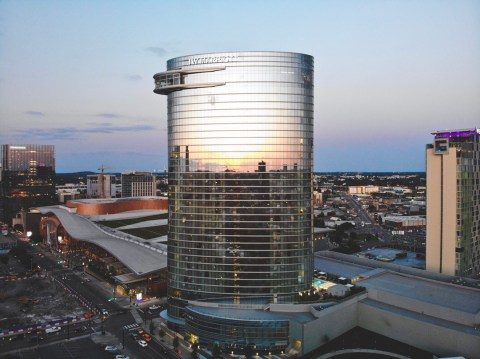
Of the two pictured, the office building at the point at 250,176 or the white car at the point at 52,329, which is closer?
the office building at the point at 250,176

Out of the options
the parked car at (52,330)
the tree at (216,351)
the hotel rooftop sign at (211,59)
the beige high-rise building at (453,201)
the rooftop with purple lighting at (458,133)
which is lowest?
the parked car at (52,330)

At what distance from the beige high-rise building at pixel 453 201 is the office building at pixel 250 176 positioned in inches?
1551

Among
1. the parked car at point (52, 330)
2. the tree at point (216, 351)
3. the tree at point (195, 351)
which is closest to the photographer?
the tree at point (216, 351)

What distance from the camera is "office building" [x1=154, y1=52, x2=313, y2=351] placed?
87.4 meters

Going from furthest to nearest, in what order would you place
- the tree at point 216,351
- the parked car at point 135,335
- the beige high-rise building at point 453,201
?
the beige high-rise building at point 453,201
the parked car at point 135,335
the tree at point 216,351

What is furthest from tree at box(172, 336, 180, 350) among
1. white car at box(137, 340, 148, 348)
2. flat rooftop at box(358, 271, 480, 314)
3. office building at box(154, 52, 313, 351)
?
flat rooftop at box(358, 271, 480, 314)

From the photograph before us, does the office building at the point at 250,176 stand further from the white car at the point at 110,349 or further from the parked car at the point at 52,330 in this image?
the parked car at the point at 52,330

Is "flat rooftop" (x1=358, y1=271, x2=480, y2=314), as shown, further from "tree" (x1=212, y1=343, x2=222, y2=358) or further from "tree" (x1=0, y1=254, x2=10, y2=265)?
"tree" (x1=0, y1=254, x2=10, y2=265)

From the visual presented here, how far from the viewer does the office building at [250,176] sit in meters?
87.4

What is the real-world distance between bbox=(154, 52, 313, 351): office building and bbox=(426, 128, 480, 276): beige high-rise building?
39.4 meters

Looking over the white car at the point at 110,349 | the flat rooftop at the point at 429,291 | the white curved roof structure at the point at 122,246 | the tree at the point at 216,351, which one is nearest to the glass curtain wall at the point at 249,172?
the tree at the point at 216,351

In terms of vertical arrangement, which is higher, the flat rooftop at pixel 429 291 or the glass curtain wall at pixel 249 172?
the glass curtain wall at pixel 249 172

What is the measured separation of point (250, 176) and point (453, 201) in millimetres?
54680

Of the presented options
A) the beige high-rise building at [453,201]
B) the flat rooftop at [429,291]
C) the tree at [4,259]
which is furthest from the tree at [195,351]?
the tree at [4,259]
